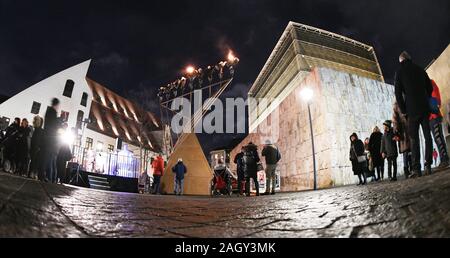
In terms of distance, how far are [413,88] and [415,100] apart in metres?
0.21

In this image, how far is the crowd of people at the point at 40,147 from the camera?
6.50 metres

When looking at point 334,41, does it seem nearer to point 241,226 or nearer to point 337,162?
point 337,162

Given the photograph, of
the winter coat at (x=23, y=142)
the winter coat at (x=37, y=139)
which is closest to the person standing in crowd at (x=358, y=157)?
the winter coat at (x=37, y=139)

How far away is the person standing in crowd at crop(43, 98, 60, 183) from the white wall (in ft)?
65.3

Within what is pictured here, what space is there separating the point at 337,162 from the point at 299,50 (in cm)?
1665

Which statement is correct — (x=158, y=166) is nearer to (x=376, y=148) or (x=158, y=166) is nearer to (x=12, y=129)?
(x=12, y=129)

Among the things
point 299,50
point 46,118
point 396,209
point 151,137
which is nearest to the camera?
point 396,209

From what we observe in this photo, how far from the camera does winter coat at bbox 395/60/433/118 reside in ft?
15.4

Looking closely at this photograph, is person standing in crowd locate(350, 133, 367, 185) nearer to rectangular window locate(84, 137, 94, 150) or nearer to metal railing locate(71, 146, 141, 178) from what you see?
metal railing locate(71, 146, 141, 178)

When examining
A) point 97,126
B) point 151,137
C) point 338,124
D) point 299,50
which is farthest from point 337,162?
point 151,137

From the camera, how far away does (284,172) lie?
47.3ft

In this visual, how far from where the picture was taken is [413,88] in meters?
4.74

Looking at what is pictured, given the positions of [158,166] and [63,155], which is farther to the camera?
[158,166]

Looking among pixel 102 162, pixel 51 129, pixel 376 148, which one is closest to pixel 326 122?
pixel 376 148
